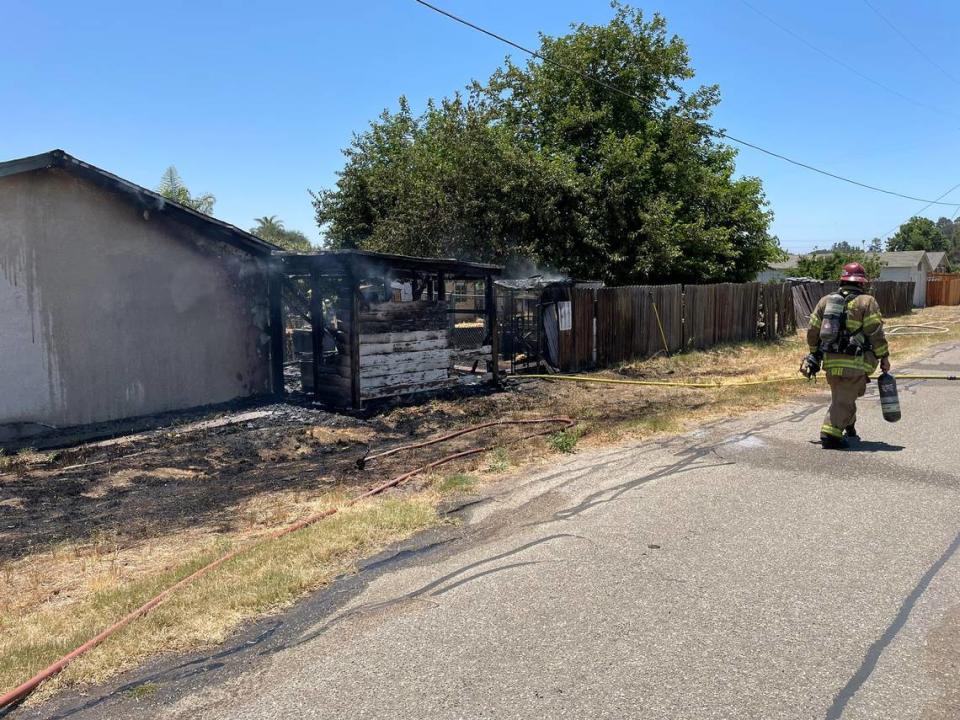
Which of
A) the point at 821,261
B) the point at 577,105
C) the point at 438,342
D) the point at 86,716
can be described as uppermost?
the point at 577,105

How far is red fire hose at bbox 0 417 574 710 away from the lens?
330 centimetres

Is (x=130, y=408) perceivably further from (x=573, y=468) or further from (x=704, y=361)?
(x=704, y=361)

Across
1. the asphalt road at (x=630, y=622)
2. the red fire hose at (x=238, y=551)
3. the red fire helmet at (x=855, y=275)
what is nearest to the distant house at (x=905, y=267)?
the red fire helmet at (x=855, y=275)

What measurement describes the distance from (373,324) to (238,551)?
6.57 metres

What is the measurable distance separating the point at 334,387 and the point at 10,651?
25.6 feet

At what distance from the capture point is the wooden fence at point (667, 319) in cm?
1576

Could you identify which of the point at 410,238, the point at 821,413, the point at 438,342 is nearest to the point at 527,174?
the point at 410,238

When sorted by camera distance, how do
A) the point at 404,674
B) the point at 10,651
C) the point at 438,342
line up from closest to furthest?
the point at 404,674 < the point at 10,651 < the point at 438,342

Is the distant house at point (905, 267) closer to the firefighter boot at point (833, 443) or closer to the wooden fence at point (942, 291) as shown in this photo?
the wooden fence at point (942, 291)

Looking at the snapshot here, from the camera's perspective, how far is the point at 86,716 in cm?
310

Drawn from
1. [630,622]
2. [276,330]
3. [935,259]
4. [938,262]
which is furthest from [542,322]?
[938,262]

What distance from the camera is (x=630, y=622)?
3.80 meters

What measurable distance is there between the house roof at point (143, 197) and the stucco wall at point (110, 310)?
0.15 metres

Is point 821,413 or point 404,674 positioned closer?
point 404,674
